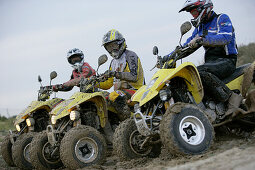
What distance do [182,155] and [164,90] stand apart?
928 millimetres

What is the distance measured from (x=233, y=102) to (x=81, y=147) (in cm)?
264

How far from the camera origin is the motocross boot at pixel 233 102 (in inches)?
202

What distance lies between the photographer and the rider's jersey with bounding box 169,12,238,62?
210 inches

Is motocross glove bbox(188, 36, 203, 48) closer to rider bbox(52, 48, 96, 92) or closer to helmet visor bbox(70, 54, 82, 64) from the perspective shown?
rider bbox(52, 48, 96, 92)

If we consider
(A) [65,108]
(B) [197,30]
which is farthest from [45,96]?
(B) [197,30]

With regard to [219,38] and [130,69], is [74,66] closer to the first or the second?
[130,69]

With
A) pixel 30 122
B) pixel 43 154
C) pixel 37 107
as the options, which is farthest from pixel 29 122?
pixel 43 154

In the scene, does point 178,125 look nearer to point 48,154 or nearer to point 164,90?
point 164,90

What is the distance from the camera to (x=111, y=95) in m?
6.93

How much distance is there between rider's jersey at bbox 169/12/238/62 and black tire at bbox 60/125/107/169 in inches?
90.2

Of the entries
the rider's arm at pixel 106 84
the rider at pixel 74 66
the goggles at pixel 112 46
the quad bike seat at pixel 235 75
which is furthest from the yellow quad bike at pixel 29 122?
the quad bike seat at pixel 235 75

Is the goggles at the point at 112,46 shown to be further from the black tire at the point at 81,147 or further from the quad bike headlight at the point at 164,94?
the quad bike headlight at the point at 164,94

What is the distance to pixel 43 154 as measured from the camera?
6586 mm

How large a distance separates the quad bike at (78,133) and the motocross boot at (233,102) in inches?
90.5
